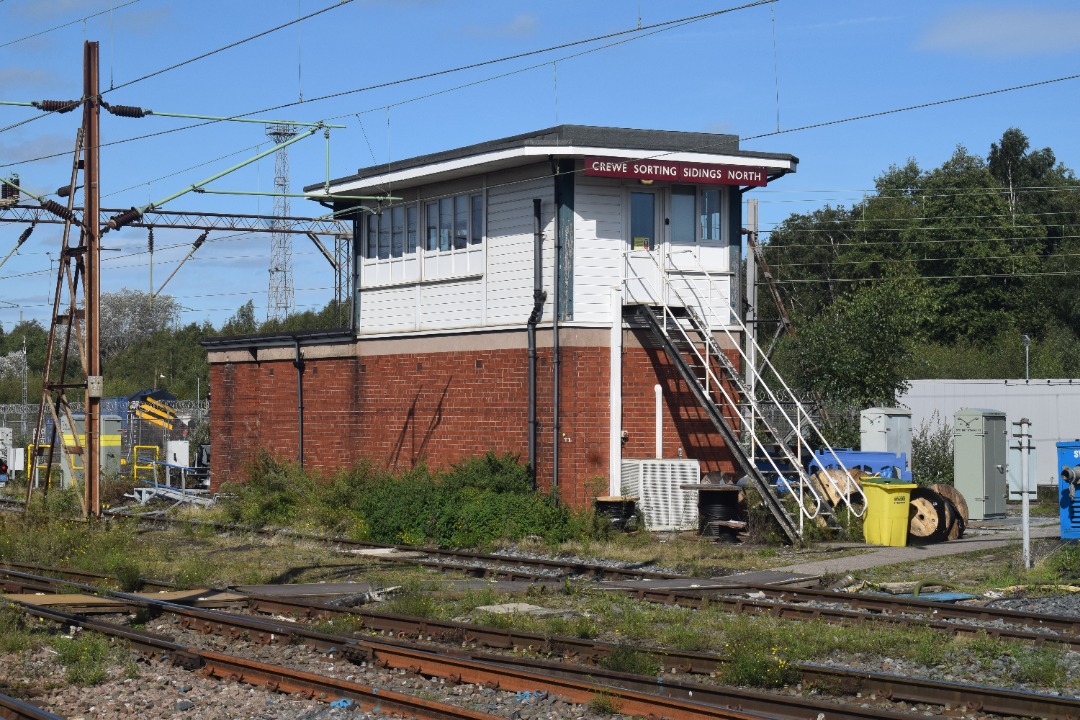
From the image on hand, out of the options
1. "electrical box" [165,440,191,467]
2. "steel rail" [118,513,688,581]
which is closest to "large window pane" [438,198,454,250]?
"steel rail" [118,513,688,581]

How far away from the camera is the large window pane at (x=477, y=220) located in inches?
948

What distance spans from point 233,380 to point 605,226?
11.8 metres

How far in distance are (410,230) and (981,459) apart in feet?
39.7

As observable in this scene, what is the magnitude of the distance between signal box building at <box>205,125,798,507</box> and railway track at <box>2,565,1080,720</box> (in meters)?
9.04

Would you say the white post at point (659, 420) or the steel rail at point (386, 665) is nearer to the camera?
the steel rail at point (386, 665)

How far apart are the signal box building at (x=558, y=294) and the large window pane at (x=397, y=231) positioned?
40mm

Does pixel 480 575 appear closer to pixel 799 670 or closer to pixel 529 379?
pixel 529 379

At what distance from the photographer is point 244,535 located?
23.5 m

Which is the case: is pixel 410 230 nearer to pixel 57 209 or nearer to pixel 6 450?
pixel 57 209

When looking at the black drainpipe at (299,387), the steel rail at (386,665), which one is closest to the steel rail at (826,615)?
the steel rail at (386,665)

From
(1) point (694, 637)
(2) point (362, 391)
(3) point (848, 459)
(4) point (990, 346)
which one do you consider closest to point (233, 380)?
(2) point (362, 391)

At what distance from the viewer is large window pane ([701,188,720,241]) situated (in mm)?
23578

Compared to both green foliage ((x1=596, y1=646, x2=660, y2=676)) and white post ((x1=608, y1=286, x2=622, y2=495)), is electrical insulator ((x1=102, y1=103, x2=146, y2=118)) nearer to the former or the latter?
white post ((x1=608, y1=286, x2=622, y2=495))

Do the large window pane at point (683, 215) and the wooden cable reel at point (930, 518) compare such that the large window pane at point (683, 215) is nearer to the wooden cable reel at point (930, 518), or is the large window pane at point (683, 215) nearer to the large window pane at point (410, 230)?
the large window pane at point (410, 230)
